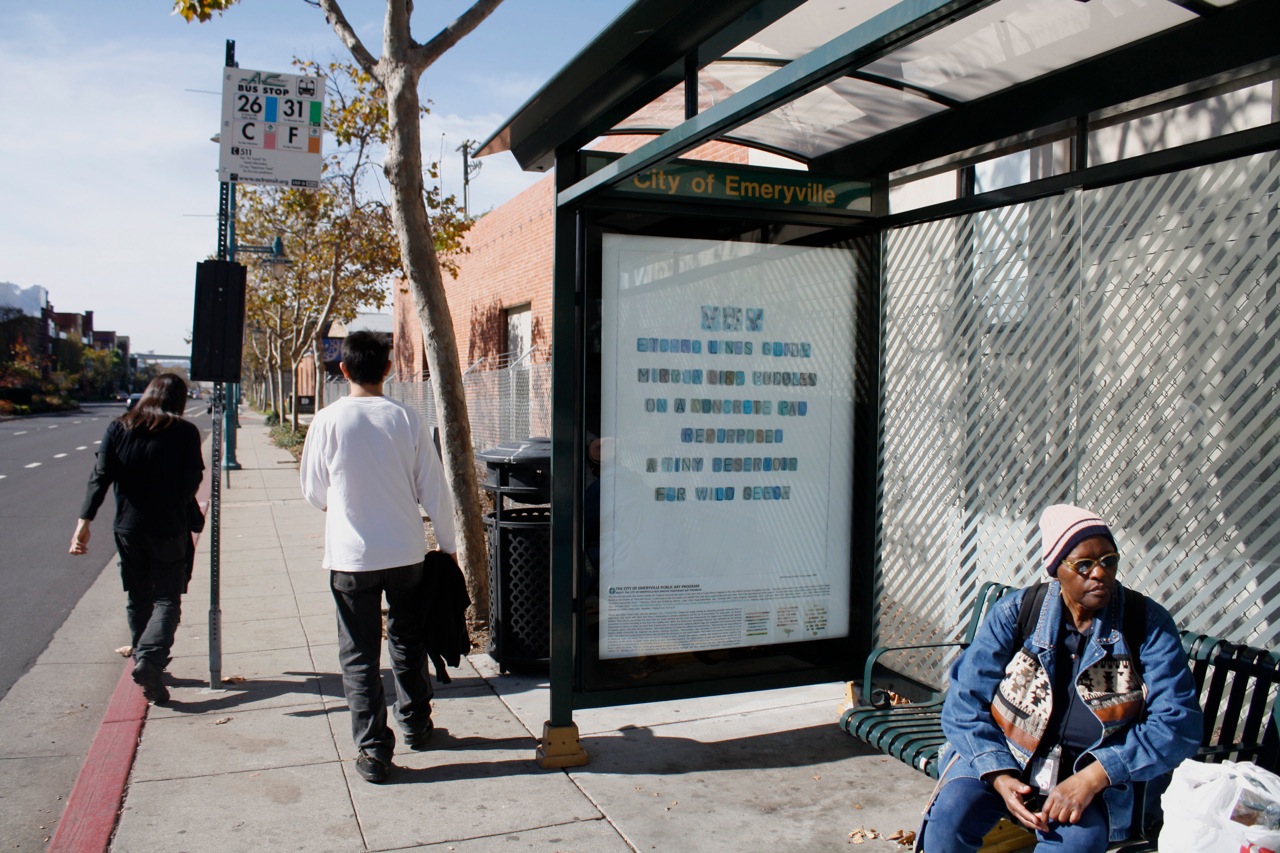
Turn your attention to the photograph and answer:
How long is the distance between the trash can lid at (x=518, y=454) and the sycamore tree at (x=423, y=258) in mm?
984

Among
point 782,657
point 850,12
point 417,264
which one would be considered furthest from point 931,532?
point 417,264

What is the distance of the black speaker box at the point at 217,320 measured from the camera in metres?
5.70

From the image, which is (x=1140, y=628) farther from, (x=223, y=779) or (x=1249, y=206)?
(x=223, y=779)

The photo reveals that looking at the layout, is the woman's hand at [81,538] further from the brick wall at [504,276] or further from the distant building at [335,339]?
the brick wall at [504,276]

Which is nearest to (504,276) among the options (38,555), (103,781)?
(38,555)

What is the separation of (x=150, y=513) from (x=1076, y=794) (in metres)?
4.83

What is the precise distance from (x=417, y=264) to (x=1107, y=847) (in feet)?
18.1

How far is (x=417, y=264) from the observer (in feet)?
23.1

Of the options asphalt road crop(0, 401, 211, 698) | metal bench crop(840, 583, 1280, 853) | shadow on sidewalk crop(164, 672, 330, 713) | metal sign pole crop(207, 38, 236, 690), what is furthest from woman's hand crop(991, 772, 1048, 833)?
asphalt road crop(0, 401, 211, 698)

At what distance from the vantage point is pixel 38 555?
11203mm

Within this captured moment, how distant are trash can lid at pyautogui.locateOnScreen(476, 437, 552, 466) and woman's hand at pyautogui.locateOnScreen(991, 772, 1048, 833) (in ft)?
11.2

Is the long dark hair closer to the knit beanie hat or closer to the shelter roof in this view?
the shelter roof

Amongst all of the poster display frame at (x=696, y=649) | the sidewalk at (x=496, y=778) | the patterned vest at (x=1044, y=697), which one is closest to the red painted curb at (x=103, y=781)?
the sidewalk at (x=496, y=778)

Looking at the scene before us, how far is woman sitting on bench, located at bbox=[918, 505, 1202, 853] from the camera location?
294 centimetres
